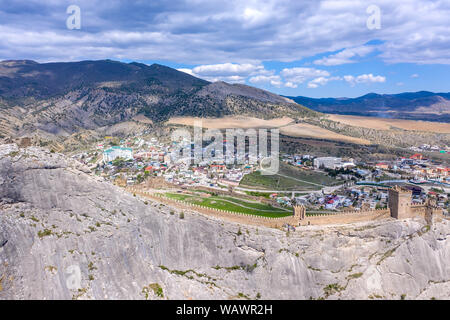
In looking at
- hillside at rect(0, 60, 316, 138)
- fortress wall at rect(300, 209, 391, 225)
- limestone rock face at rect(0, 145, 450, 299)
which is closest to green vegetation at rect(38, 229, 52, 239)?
limestone rock face at rect(0, 145, 450, 299)

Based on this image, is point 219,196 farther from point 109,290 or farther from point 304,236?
point 109,290

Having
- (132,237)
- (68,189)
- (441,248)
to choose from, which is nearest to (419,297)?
(441,248)

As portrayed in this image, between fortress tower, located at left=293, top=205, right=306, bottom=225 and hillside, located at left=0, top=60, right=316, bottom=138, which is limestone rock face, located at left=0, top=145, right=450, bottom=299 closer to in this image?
fortress tower, located at left=293, top=205, right=306, bottom=225

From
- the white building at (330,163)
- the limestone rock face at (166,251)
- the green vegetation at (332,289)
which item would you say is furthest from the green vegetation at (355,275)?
the white building at (330,163)

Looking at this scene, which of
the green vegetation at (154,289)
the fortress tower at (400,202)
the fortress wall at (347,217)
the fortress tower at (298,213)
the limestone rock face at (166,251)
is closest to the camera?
the limestone rock face at (166,251)

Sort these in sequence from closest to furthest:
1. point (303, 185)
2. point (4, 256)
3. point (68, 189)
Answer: point (4, 256) < point (68, 189) < point (303, 185)

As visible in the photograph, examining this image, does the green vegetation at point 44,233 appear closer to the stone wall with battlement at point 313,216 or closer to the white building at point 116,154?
the stone wall with battlement at point 313,216
